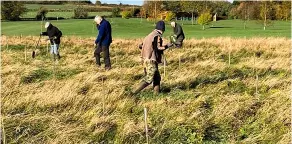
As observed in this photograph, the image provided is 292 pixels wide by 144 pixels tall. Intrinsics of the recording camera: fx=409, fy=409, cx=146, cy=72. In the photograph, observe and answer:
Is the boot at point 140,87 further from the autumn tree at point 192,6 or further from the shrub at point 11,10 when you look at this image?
the autumn tree at point 192,6

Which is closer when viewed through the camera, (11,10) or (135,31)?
(135,31)

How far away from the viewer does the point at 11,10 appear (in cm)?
6700

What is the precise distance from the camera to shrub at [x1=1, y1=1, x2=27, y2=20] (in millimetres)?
66488

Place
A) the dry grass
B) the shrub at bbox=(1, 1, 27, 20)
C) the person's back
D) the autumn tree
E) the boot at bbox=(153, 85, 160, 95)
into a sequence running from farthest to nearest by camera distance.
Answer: the autumn tree → the shrub at bbox=(1, 1, 27, 20) → the person's back → the boot at bbox=(153, 85, 160, 95) → the dry grass

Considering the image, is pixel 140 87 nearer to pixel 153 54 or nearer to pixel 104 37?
pixel 153 54

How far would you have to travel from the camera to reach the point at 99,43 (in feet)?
40.2

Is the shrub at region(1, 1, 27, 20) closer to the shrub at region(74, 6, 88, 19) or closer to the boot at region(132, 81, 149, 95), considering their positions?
the shrub at region(74, 6, 88, 19)

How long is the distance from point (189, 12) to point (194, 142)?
7484 cm

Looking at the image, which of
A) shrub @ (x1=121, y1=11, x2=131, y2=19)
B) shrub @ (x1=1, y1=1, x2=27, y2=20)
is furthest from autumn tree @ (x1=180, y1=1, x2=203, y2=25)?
shrub @ (x1=1, y1=1, x2=27, y2=20)

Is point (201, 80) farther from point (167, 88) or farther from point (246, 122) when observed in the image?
point (246, 122)

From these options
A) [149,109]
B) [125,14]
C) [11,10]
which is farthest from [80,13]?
[149,109]

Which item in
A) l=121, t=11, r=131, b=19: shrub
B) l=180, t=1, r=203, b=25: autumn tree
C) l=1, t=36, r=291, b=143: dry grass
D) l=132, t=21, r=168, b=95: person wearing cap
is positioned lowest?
l=1, t=36, r=291, b=143: dry grass

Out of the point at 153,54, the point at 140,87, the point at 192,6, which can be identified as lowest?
the point at 140,87

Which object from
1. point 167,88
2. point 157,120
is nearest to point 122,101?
point 157,120
